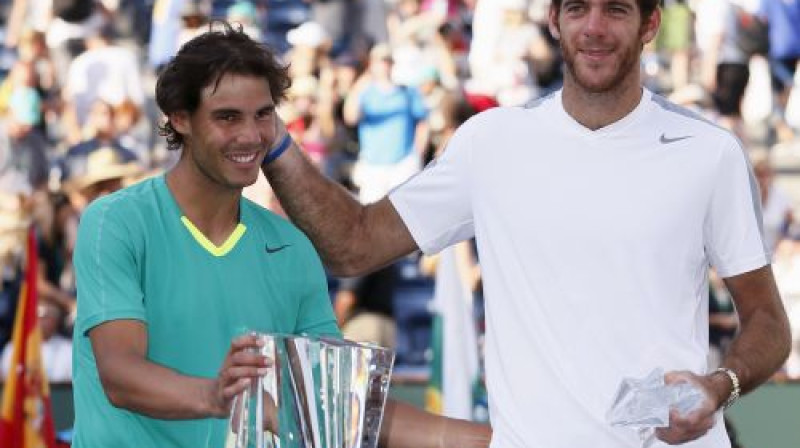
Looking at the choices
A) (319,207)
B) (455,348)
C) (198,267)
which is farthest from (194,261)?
(455,348)

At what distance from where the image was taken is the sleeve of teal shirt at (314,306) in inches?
185

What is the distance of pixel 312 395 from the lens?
3756 mm

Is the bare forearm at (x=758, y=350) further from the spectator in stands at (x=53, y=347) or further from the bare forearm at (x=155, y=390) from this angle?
the spectator in stands at (x=53, y=347)

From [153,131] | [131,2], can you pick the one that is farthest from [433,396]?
[131,2]

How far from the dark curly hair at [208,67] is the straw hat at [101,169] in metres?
7.22

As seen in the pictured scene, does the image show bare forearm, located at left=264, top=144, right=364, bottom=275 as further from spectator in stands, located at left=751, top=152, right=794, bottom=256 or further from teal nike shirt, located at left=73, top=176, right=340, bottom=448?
spectator in stands, located at left=751, top=152, right=794, bottom=256

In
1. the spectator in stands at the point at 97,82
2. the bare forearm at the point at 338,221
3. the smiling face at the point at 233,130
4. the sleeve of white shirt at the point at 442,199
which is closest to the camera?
the smiling face at the point at 233,130

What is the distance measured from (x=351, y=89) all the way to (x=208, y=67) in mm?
Result: 8295

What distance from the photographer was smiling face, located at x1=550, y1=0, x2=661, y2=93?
4.44 m

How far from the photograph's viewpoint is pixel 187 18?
12.9m

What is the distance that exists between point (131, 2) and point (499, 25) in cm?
255

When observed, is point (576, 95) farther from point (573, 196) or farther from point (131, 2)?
point (131, 2)

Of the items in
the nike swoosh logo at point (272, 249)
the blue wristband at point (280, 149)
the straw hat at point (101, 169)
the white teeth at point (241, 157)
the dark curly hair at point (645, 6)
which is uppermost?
the straw hat at point (101, 169)

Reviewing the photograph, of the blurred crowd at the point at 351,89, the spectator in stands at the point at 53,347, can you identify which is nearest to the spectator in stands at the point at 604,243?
the blurred crowd at the point at 351,89
